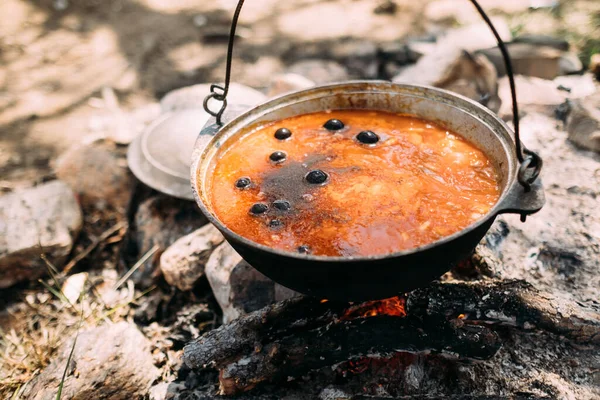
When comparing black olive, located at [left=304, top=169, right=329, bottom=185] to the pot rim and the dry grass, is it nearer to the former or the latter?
the pot rim

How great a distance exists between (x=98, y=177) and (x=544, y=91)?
4.67 meters

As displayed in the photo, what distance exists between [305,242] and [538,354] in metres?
1.62

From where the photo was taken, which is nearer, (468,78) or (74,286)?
(74,286)

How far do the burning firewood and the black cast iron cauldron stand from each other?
1.44ft

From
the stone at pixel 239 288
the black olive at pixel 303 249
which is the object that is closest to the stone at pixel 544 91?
the stone at pixel 239 288

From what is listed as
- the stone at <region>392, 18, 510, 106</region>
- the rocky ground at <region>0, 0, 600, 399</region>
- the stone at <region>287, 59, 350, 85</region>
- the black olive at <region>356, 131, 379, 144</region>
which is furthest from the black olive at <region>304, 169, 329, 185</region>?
the stone at <region>287, 59, 350, 85</region>

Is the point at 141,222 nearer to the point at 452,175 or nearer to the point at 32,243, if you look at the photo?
the point at 32,243

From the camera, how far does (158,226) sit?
166 inches

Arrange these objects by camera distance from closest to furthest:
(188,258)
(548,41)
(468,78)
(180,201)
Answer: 1. (188,258)
2. (180,201)
3. (468,78)
4. (548,41)

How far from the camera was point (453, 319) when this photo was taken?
8.86ft

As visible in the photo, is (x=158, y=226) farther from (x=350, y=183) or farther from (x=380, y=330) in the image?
(x=380, y=330)

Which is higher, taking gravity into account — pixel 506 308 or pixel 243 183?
pixel 243 183

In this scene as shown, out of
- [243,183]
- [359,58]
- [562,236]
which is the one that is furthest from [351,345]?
[359,58]

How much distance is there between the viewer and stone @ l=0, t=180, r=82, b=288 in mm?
4040
